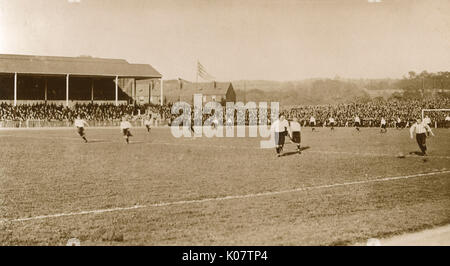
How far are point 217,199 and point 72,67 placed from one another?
43027 mm

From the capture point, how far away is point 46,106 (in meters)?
47.0

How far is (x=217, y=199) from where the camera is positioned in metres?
10.3

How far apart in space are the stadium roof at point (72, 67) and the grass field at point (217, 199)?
104ft

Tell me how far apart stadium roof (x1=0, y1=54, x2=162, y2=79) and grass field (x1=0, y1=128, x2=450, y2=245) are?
3181 centimetres

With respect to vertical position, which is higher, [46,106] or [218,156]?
[46,106]

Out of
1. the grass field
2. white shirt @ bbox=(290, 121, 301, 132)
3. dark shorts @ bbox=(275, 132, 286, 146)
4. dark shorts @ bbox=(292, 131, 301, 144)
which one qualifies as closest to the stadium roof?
the grass field

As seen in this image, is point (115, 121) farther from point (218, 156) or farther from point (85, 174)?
point (85, 174)

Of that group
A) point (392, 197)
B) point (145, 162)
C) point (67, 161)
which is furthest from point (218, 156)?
point (392, 197)

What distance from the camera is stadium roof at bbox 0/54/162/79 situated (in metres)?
47.2

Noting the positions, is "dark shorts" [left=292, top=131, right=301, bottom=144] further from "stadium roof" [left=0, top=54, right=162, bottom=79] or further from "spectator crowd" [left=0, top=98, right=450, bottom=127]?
"stadium roof" [left=0, top=54, right=162, bottom=79]

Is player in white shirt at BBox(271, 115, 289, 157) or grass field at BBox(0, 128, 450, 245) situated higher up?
player in white shirt at BBox(271, 115, 289, 157)

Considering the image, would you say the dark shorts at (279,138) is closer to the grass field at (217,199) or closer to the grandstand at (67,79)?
the grass field at (217,199)

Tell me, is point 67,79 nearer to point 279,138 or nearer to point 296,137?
point 296,137

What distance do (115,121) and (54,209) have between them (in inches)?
1522
